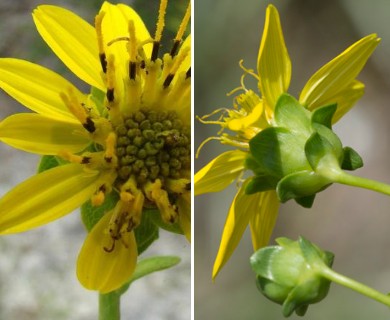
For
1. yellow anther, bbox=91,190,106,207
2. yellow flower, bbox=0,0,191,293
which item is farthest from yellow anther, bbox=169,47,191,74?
yellow anther, bbox=91,190,106,207

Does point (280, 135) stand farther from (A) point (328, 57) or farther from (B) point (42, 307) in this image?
(A) point (328, 57)

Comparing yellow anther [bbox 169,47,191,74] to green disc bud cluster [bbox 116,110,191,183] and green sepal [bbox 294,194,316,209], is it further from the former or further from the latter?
green sepal [bbox 294,194,316,209]

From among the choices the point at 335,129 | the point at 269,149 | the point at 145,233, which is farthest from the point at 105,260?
the point at 335,129

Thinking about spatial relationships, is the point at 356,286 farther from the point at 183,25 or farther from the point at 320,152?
the point at 183,25

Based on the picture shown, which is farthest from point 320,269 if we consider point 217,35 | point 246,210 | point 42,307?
point 217,35

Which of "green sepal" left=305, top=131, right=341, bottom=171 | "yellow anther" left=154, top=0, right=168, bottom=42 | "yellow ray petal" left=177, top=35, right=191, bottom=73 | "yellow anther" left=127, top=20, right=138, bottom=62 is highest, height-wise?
"yellow anther" left=154, top=0, right=168, bottom=42
